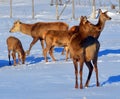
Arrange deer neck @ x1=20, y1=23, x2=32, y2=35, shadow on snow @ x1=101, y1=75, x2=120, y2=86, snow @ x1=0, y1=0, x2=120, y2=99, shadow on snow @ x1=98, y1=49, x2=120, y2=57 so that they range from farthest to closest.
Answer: deer neck @ x1=20, y1=23, x2=32, y2=35
shadow on snow @ x1=98, y1=49, x2=120, y2=57
shadow on snow @ x1=101, y1=75, x2=120, y2=86
snow @ x1=0, y1=0, x2=120, y2=99

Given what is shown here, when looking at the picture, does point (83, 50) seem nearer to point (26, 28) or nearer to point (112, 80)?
point (112, 80)

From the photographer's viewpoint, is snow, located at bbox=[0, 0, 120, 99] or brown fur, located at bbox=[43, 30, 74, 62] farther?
brown fur, located at bbox=[43, 30, 74, 62]

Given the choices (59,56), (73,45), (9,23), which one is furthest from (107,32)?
(73,45)

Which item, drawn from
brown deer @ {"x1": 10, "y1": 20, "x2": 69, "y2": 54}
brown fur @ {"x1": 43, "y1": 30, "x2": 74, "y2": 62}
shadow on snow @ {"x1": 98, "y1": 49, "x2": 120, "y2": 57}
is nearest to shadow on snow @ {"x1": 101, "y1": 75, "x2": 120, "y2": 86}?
brown fur @ {"x1": 43, "y1": 30, "x2": 74, "y2": 62}

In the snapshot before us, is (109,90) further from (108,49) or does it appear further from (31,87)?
(108,49)

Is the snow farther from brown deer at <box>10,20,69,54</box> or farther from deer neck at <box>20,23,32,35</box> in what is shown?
deer neck at <box>20,23,32,35</box>

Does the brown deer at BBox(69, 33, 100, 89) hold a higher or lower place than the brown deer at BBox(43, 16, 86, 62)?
higher

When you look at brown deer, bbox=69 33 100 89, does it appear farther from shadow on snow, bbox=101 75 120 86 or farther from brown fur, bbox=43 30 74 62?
brown fur, bbox=43 30 74 62

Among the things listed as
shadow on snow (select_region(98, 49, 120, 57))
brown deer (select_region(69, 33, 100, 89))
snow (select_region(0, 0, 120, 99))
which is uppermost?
brown deer (select_region(69, 33, 100, 89))

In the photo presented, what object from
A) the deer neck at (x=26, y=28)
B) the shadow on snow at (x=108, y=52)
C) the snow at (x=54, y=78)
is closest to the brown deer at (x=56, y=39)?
the snow at (x=54, y=78)

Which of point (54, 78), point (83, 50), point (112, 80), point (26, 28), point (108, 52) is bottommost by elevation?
point (108, 52)

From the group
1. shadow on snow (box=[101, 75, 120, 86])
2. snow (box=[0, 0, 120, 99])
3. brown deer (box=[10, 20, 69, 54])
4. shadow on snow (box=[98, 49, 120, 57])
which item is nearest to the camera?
snow (box=[0, 0, 120, 99])

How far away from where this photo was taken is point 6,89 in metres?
12.4

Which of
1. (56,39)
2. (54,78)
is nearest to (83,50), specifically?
(54,78)
